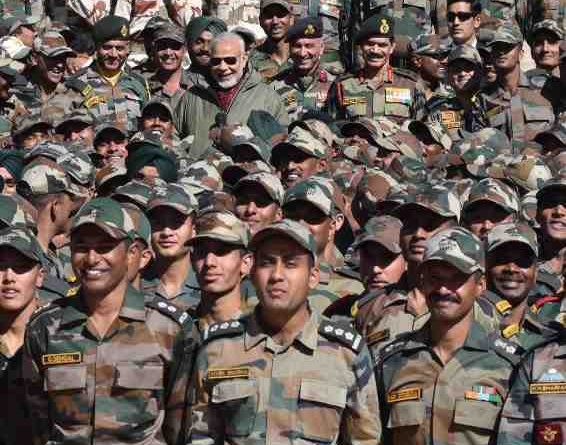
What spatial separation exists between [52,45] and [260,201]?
553 centimetres

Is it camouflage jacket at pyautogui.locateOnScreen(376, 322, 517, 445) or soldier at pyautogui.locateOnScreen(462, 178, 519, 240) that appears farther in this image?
soldier at pyautogui.locateOnScreen(462, 178, 519, 240)

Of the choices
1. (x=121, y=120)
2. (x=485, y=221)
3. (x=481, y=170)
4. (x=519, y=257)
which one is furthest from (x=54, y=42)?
(x=519, y=257)

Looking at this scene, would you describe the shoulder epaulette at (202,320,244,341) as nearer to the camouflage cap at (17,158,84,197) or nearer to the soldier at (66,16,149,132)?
the camouflage cap at (17,158,84,197)

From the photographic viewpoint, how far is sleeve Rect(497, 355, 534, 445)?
7949 mm

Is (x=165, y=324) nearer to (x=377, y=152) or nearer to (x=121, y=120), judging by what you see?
(x=377, y=152)

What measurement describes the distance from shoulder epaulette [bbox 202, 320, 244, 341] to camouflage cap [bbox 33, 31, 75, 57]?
26.1ft

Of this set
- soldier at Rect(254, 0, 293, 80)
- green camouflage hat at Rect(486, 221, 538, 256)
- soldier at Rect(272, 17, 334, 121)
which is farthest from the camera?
soldier at Rect(254, 0, 293, 80)

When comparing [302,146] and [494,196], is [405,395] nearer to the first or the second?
[494,196]

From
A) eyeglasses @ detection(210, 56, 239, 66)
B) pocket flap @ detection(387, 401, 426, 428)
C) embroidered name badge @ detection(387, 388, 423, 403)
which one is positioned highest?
eyeglasses @ detection(210, 56, 239, 66)

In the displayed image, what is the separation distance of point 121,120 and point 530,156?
3828 millimetres

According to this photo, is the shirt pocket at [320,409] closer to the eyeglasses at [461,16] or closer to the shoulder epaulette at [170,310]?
the shoulder epaulette at [170,310]

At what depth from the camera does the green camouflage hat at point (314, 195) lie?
10.3m

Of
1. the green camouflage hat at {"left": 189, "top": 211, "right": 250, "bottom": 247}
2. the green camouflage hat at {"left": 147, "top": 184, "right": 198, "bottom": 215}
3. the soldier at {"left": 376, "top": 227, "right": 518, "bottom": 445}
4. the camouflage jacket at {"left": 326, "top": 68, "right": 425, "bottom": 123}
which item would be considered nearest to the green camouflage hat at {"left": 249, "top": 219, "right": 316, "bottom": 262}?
the soldier at {"left": 376, "top": 227, "right": 518, "bottom": 445}

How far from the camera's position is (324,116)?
1409cm
